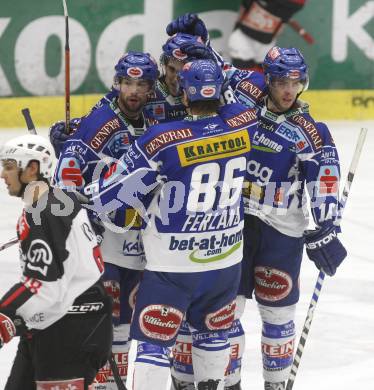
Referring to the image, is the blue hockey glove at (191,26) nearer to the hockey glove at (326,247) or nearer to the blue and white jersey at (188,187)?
the blue and white jersey at (188,187)

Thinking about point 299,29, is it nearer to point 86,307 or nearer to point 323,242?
point 323,242

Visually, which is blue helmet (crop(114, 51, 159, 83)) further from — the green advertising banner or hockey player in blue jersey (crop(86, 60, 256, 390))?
the green advertising banner

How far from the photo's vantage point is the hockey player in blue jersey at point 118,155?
5.06m

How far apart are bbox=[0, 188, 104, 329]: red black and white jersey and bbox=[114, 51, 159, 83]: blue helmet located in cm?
107

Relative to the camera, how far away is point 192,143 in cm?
455

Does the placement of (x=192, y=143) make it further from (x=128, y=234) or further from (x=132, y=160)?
(x=128, y=234)

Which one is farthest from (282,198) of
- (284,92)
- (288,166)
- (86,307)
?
(86,307)

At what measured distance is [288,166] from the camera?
5.29m

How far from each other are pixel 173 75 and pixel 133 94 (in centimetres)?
27

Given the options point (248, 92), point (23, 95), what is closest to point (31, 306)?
point (248, 92)

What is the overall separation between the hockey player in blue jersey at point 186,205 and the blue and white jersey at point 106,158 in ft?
0.87

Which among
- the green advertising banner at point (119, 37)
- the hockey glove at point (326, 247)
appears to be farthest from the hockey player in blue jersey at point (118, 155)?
the green advertising banner at point (119, 37)

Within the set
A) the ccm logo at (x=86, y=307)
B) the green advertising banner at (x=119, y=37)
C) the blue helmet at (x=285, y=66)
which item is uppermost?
the blue helmet at (x=285, y=66)

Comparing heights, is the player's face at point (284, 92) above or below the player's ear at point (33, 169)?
below
